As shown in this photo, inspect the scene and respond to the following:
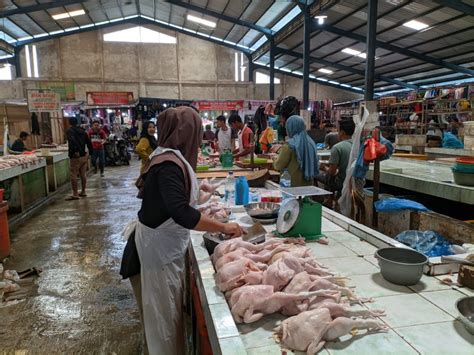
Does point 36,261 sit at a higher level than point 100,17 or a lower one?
lower

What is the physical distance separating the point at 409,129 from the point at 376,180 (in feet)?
32.5

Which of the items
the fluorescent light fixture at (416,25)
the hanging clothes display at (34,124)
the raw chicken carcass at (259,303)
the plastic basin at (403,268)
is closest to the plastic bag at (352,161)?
the plastic basin at (403,268)

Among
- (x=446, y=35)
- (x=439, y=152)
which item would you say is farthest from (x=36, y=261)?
(x=446, y=35)

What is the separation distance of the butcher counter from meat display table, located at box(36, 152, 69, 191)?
7.54m

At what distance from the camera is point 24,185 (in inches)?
274

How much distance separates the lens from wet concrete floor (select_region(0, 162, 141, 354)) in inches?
109

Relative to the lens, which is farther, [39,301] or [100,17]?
[100,17]

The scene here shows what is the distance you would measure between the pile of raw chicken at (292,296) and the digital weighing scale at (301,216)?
351mm

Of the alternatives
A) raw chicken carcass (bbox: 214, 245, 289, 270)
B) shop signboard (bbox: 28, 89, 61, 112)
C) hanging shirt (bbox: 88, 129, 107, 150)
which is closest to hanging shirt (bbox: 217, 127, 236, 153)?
shop signboard (bbox: 28, 89, 61, 112)

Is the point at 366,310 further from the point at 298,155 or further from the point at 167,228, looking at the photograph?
the point at 298,155

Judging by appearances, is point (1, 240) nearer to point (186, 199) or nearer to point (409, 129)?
point (186, 199)

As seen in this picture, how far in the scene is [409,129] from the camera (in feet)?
39.0

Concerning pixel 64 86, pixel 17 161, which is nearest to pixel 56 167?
pixel 17 161

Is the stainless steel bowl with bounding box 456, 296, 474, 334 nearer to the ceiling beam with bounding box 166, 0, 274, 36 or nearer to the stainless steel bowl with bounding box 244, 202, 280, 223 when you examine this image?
the stainless steel bowl with bounding box 244, 202, 280, 223
